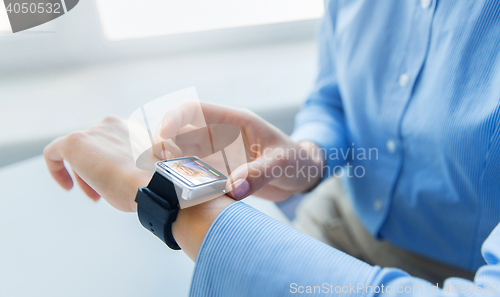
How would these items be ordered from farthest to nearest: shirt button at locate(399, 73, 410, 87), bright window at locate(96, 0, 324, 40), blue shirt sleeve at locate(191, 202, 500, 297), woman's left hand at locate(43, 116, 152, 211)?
bright window at locate(96, 0, 324, 40), shirt button at locate(399, 73, 410, 87), woman's left hand at locate(43, 116, 152, 211), blue shirt sleeve at locate(191, 202, 500, 297)

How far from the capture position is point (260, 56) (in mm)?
990

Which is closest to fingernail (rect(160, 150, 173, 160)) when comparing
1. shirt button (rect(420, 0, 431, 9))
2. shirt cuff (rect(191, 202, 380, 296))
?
shirt cuff (rect(191, 202, 380, 296))

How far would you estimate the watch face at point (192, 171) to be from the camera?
373 mm

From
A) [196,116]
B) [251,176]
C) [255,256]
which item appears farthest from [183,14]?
[255,256]

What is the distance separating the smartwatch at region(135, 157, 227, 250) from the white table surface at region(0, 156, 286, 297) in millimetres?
140

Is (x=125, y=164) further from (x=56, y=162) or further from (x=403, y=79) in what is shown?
(x=403, y=79)

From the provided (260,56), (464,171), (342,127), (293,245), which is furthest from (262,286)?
(260,56)

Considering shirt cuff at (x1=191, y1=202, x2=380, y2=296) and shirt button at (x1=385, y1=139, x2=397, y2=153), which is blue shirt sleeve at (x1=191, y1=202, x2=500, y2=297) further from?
shirt button at (x1=385, y1=139, x2=397, y2=153)

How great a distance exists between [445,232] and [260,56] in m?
0.67

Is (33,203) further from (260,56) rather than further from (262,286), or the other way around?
(260,56)

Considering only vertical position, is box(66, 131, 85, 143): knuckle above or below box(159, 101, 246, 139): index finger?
below

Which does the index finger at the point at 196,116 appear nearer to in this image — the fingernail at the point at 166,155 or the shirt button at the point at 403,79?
the fingernail at the point at 166,155

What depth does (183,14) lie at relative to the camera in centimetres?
71

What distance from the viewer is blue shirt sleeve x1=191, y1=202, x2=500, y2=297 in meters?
0.32
